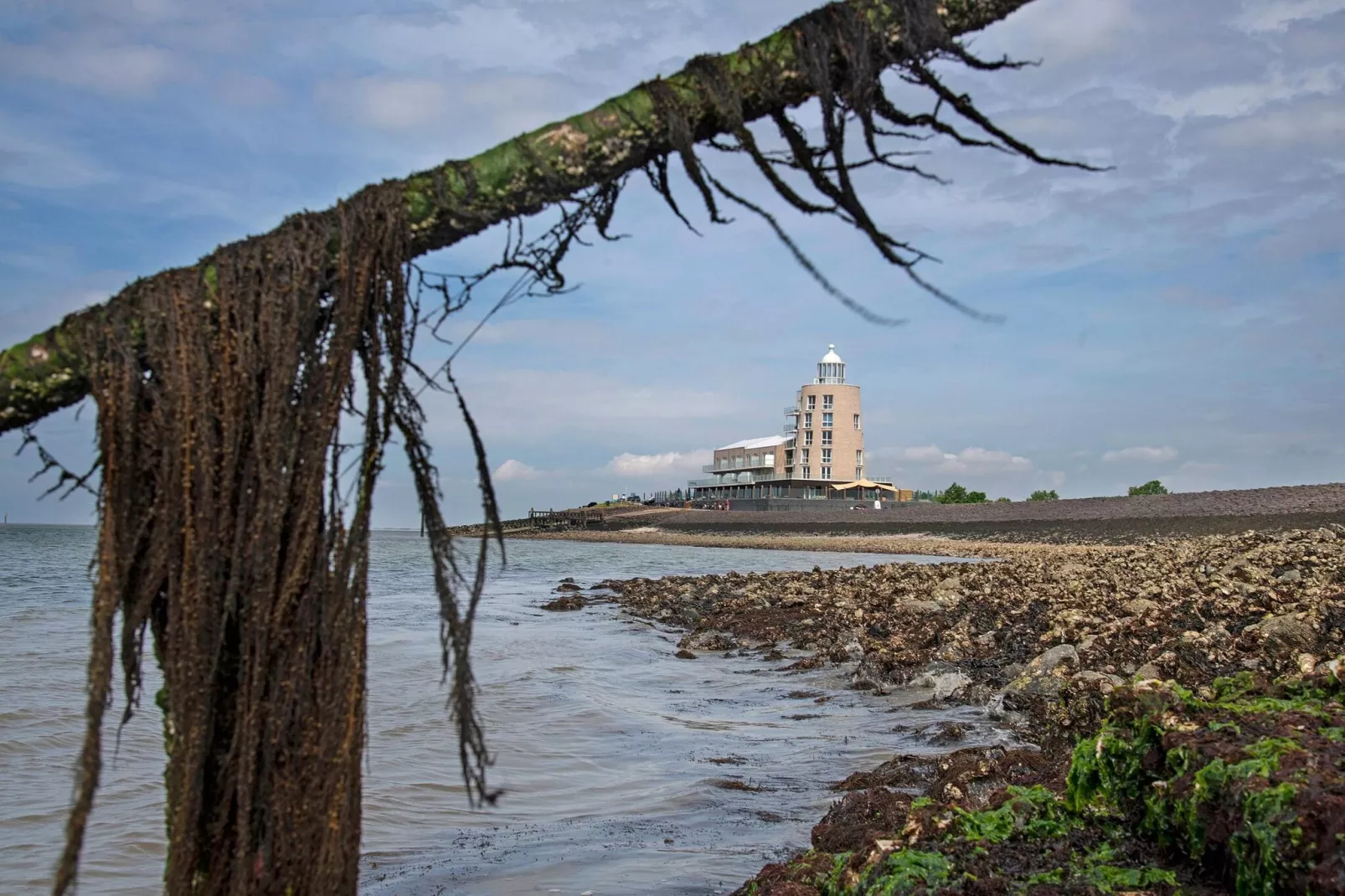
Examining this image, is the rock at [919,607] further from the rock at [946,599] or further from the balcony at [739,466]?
the balcony at [739,466]

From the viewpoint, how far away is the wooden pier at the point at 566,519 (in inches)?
3433

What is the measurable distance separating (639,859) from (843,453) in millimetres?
83187

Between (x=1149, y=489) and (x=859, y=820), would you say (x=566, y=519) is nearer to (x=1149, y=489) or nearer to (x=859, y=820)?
(x=1149, y=489)

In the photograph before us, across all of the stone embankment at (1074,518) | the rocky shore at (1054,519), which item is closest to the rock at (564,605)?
the rocky shore at (1054,519)

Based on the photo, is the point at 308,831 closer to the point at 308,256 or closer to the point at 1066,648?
the point at 308,256

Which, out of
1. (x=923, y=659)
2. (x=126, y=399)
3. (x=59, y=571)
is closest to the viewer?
(x=126, y=399)

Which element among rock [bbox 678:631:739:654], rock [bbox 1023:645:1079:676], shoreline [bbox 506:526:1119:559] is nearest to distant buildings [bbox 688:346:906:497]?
shoreline [bbox 506:526:1119:559]

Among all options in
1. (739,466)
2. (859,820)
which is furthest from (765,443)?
(859,820)

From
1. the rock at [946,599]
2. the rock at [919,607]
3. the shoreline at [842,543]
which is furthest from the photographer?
the shoreline at [842,543]

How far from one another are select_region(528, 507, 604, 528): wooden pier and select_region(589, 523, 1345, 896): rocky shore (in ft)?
248

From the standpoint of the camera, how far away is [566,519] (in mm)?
89000

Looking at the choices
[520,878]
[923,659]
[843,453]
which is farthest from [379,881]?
[843,453]

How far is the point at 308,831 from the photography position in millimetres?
2844

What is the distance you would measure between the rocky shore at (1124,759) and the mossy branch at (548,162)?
246 cm
